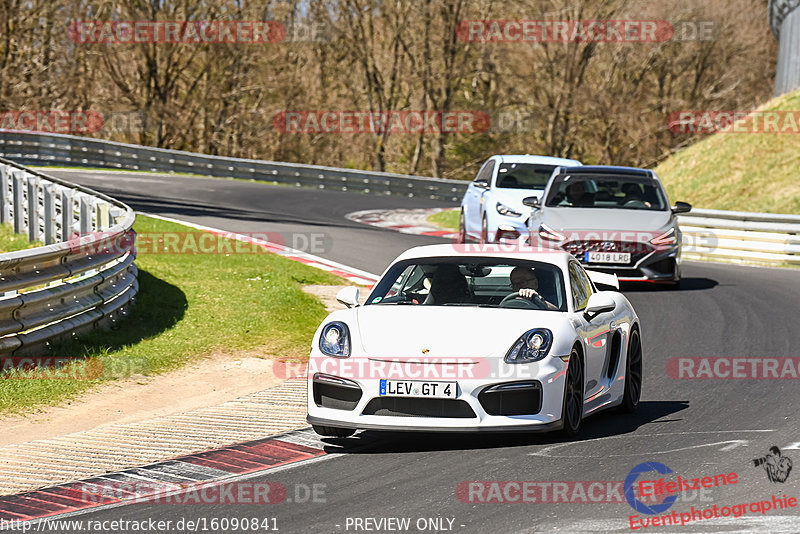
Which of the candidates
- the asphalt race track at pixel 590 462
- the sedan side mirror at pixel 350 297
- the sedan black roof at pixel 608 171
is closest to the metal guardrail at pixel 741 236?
the sedan black roof at pixel 608 171

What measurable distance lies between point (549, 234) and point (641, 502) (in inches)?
402

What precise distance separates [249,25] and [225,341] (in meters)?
41.4

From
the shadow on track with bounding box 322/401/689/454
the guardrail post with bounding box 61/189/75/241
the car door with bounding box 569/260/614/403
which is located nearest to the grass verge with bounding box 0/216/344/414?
the guardrail post with bounding box 61/189/75/241

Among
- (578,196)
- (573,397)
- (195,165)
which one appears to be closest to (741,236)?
(578,196)

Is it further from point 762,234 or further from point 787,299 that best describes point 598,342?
point 762,234

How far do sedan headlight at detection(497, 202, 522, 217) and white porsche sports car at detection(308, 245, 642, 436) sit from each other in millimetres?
9621

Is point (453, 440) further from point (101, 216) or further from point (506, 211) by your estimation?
point (506, 211)

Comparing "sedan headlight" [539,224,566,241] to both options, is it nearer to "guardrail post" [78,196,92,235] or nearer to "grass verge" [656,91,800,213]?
"guardrail post" [78,196,92,235]

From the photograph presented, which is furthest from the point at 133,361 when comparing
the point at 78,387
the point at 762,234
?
the point at 762,234

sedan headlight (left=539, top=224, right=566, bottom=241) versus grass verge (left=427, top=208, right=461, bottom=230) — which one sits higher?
sedan headlight (left=539, top=224, right=566, bottom=241)

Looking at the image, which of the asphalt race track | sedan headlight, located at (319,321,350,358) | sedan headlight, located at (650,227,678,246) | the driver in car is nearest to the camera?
the asphalt race track

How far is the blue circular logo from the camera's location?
582cm

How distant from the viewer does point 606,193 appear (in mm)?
16844

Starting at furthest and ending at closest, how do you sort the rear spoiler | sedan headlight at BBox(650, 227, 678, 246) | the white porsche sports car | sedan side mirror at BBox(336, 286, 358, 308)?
sedan headlight at BBox(650, 227, 678, 246) < the rear spoiler < sedan side mirror at BBox(336, 286, 358, 308) < the white porsche sports car
